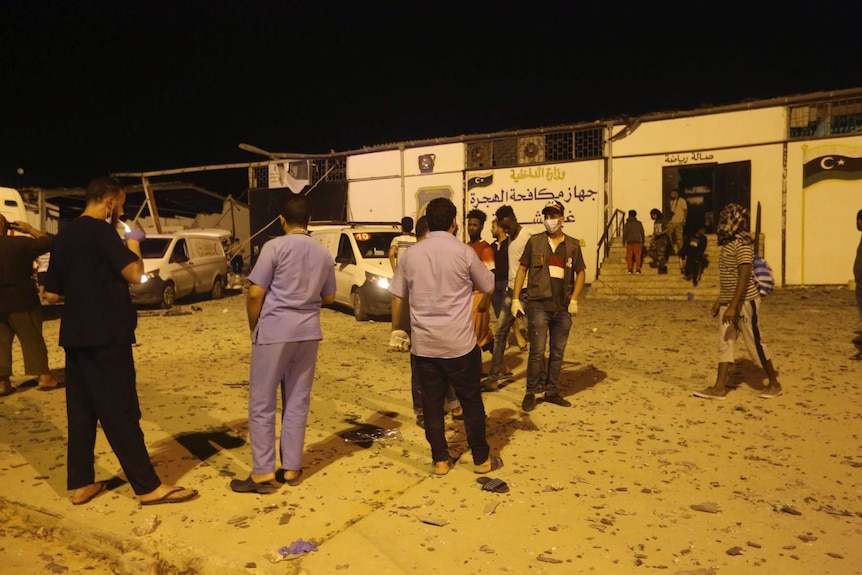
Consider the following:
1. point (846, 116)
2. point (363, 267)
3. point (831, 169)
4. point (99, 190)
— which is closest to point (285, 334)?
point (99, 190)

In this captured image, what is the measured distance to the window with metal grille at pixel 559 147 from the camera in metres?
20.4

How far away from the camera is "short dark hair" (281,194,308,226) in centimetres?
470

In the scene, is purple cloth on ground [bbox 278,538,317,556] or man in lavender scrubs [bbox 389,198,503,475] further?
man in lavender scrubs [bbox 389,198,503,475]


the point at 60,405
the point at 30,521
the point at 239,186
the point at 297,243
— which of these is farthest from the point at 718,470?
the point at 239,186

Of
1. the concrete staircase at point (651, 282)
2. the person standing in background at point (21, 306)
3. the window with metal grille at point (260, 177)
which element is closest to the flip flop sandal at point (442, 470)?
the person standing in background at point (21, 306)

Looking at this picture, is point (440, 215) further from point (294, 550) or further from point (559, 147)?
point (559, 147)

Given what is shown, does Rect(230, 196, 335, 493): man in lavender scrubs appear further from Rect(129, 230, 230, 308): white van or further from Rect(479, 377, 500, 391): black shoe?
Rect(129, 230, 230, 308): white van

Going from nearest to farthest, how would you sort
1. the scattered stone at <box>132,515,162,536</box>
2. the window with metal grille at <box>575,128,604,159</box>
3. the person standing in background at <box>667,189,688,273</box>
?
the scattered stone at <box>132,515,162,536</box> → the person standing in background at <box>667,189,688,273</box> → the window with metal grille at <box>575,128,604,159</box>

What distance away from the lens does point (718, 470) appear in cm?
511

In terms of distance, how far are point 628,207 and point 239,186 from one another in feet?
97.2

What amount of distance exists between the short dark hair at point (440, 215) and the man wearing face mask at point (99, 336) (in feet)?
6.26

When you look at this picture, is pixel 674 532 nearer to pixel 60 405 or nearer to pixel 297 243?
pixel 297 243

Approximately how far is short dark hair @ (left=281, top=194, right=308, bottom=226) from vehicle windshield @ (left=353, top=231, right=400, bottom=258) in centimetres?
912

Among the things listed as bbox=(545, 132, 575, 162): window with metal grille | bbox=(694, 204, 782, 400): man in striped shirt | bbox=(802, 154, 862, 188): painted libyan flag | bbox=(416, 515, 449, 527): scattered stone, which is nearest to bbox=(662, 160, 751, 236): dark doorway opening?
bbox=(802, 154, 862, 188): painted libyan flag
